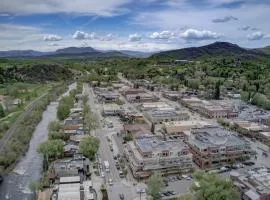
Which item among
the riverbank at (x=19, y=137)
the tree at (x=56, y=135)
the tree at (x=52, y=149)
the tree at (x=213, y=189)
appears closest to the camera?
the tree at (x=213, y=189)

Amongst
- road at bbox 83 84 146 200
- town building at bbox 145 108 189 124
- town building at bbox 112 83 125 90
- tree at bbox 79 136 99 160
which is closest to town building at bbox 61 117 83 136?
road at bbox 83 84 146 200

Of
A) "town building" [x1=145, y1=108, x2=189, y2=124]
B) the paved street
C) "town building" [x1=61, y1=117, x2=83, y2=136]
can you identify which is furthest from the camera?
"town building" [x1=145, y1=108, x2=189, y2=124]

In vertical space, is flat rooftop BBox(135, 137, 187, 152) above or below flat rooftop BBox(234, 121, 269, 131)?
above

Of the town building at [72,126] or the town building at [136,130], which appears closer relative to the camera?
the town building at [136,130]

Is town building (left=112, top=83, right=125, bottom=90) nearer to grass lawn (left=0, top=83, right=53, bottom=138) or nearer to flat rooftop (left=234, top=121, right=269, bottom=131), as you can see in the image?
grass lawn (left=0, top=83, right=53, bottom=138)

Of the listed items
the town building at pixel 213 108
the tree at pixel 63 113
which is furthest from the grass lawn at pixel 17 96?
the town building at pixel 213 108

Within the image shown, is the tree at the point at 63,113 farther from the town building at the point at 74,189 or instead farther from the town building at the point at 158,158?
the town building at the point at 74,189

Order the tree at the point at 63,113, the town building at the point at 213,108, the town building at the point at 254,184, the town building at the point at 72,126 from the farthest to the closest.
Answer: the town building at the point at 213,108
the tree at the point at 63,113
the town building at the point at 72,126
the town building at the point at 254,184

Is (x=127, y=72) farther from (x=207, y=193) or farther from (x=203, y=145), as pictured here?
(x=207, y=193)
